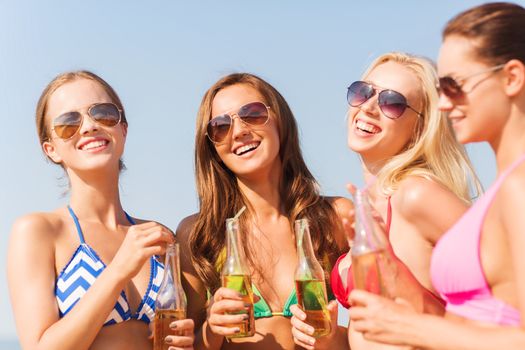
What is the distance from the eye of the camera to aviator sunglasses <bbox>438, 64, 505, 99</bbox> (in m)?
3.00

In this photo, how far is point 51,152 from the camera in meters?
5.09

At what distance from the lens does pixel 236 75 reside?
18.4ft

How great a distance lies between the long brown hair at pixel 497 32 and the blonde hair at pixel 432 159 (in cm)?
136

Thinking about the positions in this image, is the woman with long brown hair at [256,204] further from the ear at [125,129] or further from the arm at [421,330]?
the arm at [421,330]

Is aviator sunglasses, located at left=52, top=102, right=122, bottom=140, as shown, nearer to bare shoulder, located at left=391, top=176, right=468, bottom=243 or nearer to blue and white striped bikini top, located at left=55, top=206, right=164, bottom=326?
blue and white striped bikini top, located at left=55, top=206, right=164, bottom=326

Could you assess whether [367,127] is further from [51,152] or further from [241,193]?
[51,152]

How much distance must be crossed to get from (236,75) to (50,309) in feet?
7.51

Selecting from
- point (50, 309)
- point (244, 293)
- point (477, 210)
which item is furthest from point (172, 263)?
point (477, 210)

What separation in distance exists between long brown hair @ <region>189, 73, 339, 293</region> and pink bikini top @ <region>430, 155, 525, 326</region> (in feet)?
7.19

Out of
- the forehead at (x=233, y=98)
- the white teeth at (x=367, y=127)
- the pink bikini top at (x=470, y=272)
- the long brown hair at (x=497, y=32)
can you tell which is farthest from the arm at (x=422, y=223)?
the forehead at (x=233, y=98)

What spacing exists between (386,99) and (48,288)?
2.45 m

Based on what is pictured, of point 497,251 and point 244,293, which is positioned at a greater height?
point 497,251

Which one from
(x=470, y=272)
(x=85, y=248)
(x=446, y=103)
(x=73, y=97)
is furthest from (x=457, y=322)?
(x=73, y=97)

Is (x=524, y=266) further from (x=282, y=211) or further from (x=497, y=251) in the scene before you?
(x=282, y=211)
